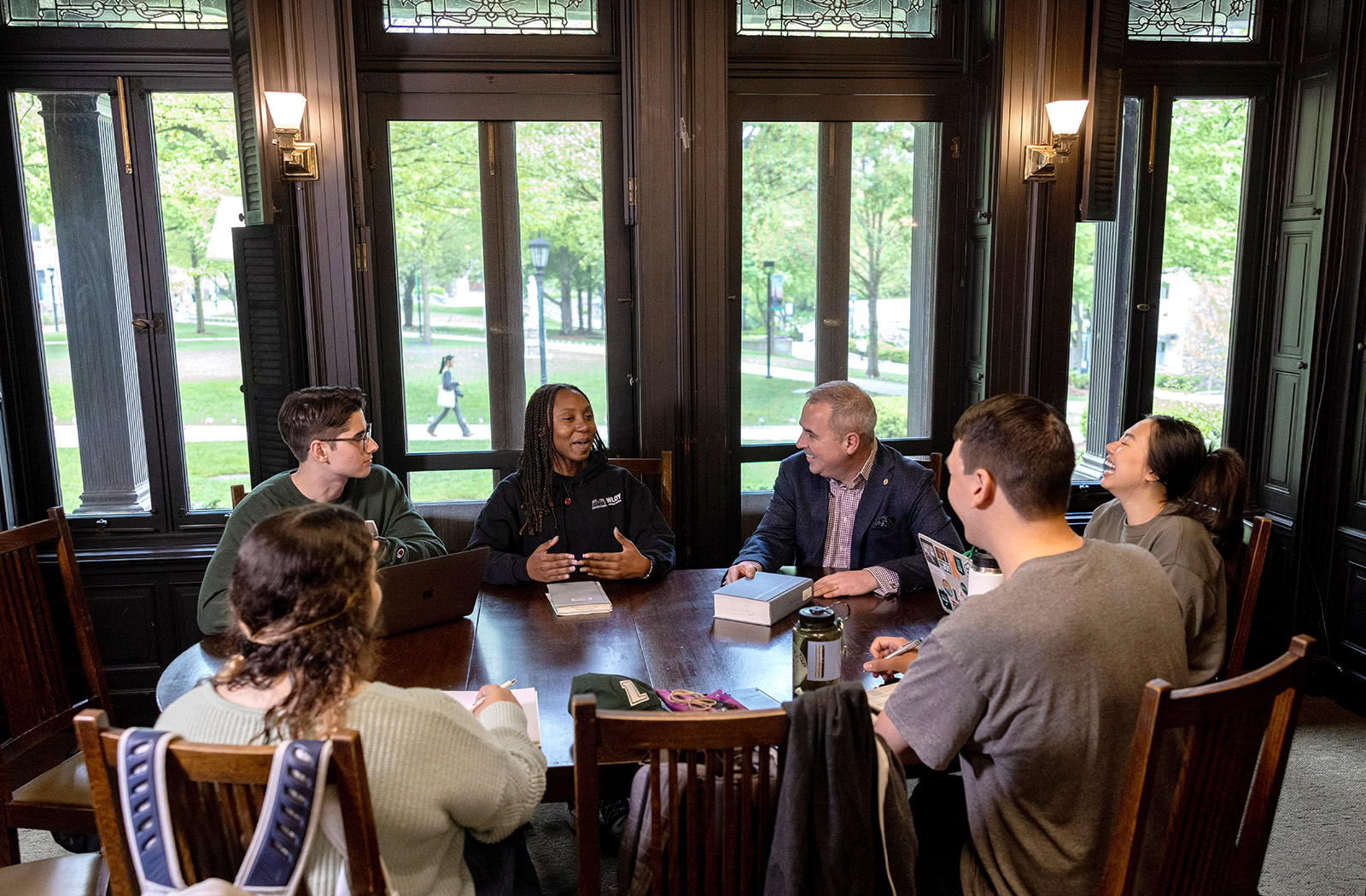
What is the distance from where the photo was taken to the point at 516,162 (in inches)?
148

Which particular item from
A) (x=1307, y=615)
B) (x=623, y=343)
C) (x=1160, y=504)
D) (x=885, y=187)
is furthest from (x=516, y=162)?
(x=1307, y=615)

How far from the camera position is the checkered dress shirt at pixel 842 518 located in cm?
306

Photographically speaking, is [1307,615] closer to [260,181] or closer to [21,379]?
[260,181]

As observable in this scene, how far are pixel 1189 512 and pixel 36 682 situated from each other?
104 inches

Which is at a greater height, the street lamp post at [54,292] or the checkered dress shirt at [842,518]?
the street lamp post at [54,292]

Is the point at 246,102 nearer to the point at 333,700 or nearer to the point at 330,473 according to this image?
the point at 330,473

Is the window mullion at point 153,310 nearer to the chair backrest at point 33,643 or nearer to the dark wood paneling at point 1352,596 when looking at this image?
the chair backrest at point 33,643

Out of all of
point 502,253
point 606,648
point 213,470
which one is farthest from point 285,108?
point 606,648

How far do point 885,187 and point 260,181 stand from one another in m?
2.16

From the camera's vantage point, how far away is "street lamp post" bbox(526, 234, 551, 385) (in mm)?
3828

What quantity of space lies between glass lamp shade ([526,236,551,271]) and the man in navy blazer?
1.27 m

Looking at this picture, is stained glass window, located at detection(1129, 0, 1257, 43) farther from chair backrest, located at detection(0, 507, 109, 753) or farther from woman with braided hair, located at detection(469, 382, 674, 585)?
chair backrest, located at detection(0, 507, 109, 753)

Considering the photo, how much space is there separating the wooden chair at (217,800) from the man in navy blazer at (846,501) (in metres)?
1.72

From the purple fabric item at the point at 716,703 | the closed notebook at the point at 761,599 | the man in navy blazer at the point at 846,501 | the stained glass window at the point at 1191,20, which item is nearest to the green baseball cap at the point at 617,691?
the purple fabric item at the point at 716,703
